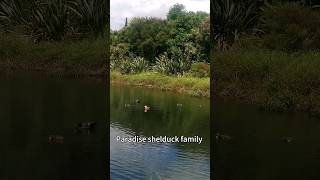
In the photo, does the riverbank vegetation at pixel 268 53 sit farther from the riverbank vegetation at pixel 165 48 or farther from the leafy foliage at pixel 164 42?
the leafy foliage at pixel 164 42

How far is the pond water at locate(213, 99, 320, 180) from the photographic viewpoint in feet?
48.1

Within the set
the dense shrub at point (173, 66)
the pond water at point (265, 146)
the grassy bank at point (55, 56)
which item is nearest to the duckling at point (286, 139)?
the pond water at point (265, 146)

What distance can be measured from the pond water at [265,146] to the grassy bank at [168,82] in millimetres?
6593

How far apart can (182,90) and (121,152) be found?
14.4 meters

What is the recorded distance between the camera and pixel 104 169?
48.9 ft

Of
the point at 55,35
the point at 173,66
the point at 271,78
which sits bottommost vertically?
the point at 271,78

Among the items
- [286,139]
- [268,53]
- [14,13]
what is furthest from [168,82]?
[286,139]

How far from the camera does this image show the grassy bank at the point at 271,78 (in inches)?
912

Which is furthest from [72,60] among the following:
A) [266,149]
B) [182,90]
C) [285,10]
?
[266,149]

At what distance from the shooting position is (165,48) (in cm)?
3988

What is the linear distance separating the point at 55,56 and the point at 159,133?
1797 cm

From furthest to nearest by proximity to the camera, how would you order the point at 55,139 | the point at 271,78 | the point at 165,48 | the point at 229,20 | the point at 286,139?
the point at 165,48 < the point at 229,20 < the point at 271,78 < the point at 286,139 < the point at 55,139

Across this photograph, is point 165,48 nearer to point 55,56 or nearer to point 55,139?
point 55,56

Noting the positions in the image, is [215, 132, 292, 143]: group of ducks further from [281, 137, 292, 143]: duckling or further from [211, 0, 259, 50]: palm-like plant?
[211, 0, 259, 50]: palm-like plant
